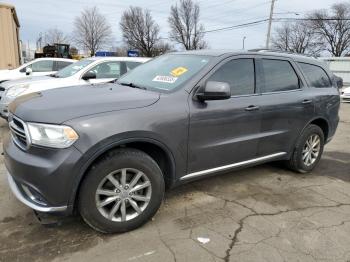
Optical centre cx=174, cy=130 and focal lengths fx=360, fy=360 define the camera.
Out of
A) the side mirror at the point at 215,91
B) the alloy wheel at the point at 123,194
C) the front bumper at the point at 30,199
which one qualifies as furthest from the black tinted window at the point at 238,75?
the front bumper at the point at 30,199

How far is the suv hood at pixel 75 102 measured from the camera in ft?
9.98

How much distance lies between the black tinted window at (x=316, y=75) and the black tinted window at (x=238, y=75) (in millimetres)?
1190

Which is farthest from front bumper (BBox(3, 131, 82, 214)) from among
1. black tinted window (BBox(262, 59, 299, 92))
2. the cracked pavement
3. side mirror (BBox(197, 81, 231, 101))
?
black tinted window (BBox(262, 59, 299, 92))

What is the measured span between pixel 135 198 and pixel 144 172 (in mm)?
265

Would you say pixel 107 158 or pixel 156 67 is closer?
pixel 107 158

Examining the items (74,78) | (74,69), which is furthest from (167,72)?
(74,69)

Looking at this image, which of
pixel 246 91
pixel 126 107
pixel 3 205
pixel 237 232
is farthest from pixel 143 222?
pixel 246 91

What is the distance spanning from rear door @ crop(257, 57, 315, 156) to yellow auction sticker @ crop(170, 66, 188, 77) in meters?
1.02

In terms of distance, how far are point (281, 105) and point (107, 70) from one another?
4.94 m

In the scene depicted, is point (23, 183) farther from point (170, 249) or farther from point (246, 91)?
point (246, 91)

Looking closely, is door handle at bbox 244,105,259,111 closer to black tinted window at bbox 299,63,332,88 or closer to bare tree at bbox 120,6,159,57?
black tinted window at bbox 299,63,332,88

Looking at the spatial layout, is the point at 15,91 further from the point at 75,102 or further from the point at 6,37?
the point at 6,37

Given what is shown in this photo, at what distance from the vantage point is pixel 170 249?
3164mm

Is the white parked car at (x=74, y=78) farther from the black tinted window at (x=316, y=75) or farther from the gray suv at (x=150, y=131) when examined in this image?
the black tinted window at (x=316, y=75)
